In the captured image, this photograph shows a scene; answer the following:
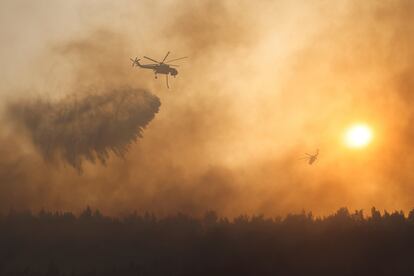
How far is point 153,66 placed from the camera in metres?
160
